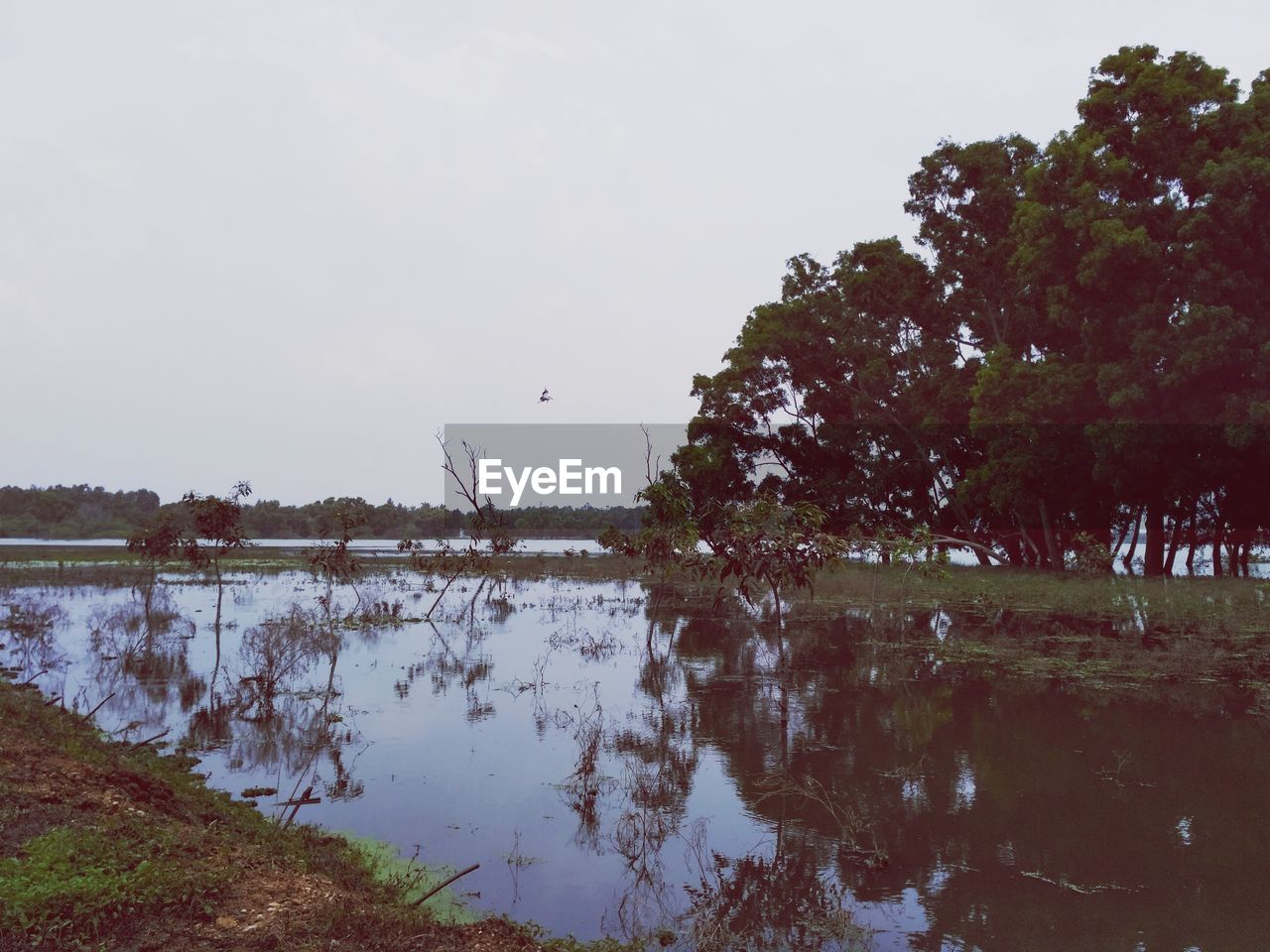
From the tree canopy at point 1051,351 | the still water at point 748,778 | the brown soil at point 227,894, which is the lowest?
the still water at point 748,778

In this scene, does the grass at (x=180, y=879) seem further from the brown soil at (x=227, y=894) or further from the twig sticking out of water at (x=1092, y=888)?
the twig sticking out of water at (x=1092, y=888)

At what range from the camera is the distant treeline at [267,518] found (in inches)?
3597

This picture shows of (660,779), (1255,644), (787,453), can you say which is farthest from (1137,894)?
(787,453)

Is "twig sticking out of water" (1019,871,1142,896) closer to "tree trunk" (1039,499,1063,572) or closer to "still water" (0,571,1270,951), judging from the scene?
"still water" (0,571,1270,951)

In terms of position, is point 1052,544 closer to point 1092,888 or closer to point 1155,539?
point 1155,539

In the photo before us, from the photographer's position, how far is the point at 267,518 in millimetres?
108875

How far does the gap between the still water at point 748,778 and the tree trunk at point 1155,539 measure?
18.9 meters

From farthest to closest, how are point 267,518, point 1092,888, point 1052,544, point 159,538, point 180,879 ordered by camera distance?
point 267,518 < point 1052,544 < point 159,538 < point 1092,888 < point 180,879

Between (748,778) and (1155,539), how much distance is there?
31.0 meters

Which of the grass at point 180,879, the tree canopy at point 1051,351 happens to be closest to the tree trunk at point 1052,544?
the tree canopy at point 1051,351

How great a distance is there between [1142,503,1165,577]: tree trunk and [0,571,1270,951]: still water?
18.9 metres

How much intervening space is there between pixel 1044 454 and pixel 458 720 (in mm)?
25671

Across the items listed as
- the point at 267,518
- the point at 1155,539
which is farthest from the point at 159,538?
the point at 267,518

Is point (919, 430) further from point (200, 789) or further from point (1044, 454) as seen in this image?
point (200, 789)
